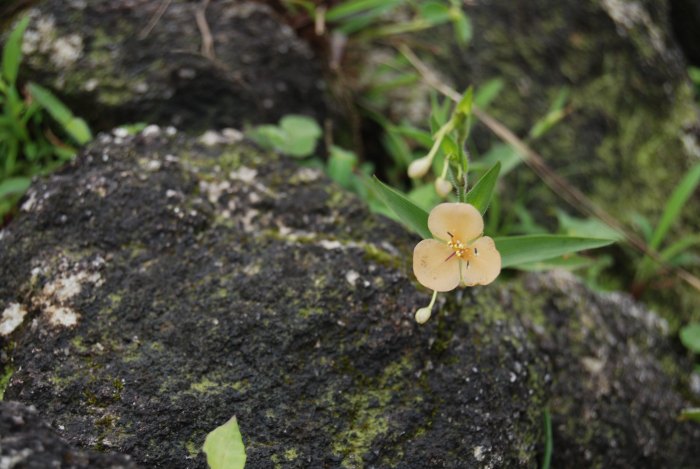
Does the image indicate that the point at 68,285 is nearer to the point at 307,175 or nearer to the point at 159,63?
the point at 307,175

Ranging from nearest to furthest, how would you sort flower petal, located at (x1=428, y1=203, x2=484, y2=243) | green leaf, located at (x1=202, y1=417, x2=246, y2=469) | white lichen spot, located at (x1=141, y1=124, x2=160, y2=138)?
green leaf, located at (x1=202, y1=417, x2=246, y2=469)
flower petal, located at (x1=428, y1=203, x2=484, y2=243)
white lichen spot, located at (x1=141, y1=124, x2=160, y2=138)

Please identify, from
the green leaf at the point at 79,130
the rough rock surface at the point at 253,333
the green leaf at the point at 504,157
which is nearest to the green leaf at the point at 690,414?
the rough rock surface at the point at 253,333

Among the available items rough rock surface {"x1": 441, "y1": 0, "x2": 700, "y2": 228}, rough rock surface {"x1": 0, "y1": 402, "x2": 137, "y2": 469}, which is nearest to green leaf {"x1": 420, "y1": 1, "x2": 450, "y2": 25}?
rough rock surface {"x1": 441, "y1": 0, "x2": 700, "y2": 228}

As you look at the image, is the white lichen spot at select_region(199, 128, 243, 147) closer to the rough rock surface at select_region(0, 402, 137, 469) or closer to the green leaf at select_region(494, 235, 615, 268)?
the green leaf at select_region(494, 235, 615, 268)

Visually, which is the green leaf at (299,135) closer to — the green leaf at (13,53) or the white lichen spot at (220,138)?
the white lichen spot at (220,138)

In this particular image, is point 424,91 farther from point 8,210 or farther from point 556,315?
point 8,210

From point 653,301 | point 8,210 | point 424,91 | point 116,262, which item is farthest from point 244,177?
point 653,301

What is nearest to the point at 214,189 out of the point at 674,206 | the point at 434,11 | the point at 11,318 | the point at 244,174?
the point at 244,174
